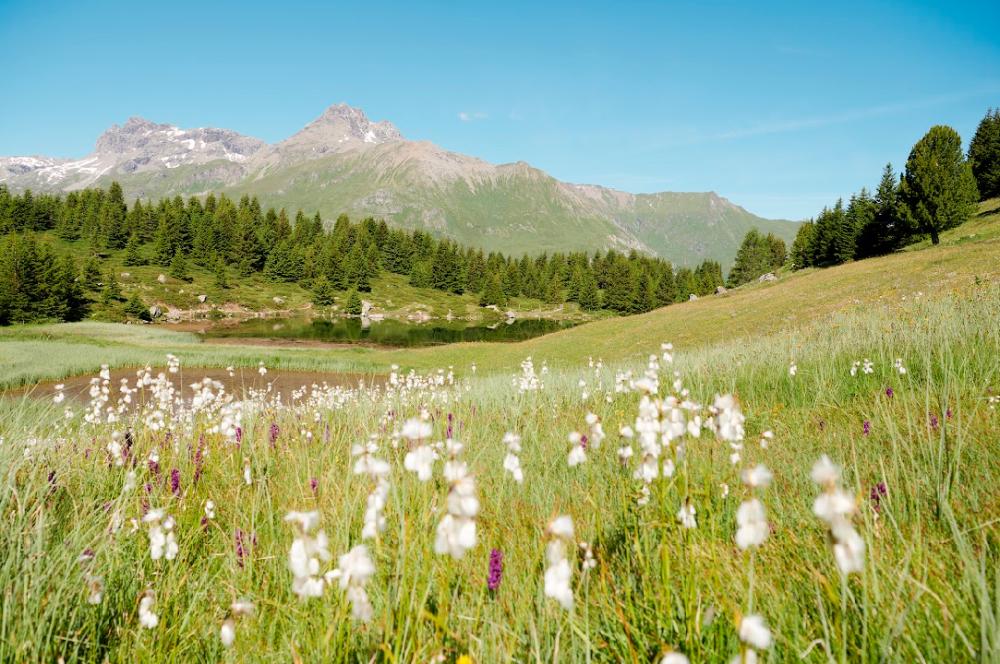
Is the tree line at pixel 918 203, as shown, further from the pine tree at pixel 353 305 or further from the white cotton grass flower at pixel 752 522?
the pine tree at pixel 353 305

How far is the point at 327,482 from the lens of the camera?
4051 mm

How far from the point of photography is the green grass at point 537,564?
1.84m

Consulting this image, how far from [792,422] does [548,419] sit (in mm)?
3349

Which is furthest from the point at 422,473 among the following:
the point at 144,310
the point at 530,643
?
the point at 144,310

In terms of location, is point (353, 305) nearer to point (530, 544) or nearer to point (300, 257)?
point (300, 257)

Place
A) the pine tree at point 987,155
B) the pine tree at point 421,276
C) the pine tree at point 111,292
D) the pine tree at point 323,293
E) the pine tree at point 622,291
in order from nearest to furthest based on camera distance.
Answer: the pine tree at point 987,155 → the pine tree at point 111,292 → the pine tree at point 323,293 → the pine tree at point 622,291 → the pine tree at point 421,276

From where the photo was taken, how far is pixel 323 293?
117688 millimetres

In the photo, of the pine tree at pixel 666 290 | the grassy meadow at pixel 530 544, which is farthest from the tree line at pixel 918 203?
the grassy meadow at pixel 530 544

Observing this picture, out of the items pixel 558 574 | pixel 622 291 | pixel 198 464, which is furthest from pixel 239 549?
pixel 622 291

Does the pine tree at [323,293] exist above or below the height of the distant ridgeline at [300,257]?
below

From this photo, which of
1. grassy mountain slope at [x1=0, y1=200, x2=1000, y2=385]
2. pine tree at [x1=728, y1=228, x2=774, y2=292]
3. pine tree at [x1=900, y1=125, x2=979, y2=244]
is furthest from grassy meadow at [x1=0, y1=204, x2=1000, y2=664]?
pine tree at [x1=728, y1=228, x2=774, y2=292]

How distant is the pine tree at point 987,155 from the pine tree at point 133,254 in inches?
6499

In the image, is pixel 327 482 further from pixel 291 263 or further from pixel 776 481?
pixel 291 263

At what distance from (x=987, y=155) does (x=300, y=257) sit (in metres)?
148
